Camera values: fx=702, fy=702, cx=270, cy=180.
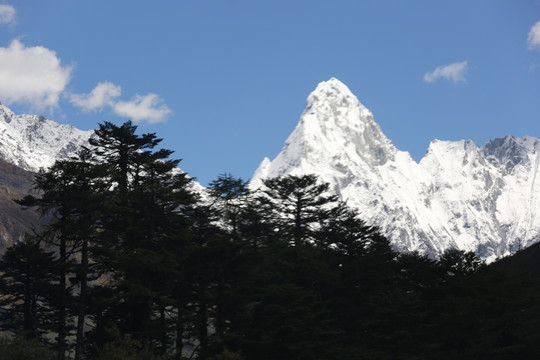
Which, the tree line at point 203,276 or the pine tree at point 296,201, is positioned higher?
the pine tree at point 296,201

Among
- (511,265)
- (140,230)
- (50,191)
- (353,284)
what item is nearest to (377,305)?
(353,284)

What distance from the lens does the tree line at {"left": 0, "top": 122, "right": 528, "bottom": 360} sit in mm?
45156

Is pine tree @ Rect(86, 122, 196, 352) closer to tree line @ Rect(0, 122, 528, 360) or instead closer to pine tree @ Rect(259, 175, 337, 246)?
tree line @ Rect(0, 122, 528, 360)

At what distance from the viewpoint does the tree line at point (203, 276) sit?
45156 millimetres

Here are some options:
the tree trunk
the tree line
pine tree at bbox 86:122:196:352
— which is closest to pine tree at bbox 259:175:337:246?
the tree line

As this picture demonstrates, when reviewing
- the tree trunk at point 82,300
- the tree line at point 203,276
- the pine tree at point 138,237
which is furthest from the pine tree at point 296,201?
the tree trunk at point 82,300

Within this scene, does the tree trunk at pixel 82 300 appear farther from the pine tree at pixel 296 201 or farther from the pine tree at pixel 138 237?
the pine tree at pixel 296 201

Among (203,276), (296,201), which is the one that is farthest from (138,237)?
(296,201)

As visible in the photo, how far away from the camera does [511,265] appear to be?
118250 millimetres

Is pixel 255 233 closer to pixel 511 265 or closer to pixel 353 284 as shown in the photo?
pixel 353 284

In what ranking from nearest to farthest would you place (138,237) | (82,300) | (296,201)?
(82,300), (138,237), (296,201)

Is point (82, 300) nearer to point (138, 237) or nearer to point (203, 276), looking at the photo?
point (138, 237)

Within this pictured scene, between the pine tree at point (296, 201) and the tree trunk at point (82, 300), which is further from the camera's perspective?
the pine tree at point (296, 201)

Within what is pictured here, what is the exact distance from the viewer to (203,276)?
49719 mm
